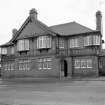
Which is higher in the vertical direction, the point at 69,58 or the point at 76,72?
the point at 69,58

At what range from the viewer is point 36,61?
121 ft

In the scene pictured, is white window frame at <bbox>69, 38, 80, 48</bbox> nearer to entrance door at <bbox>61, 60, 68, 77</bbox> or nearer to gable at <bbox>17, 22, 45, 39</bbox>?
entrance door at <bbox>61, 60, 68, 77</bbox>

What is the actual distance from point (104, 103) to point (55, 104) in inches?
96.6

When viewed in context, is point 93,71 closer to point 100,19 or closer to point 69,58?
point 69,58

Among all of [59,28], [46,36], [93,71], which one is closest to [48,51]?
[46,36]

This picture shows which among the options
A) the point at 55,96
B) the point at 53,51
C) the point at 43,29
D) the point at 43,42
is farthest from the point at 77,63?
the point at 55,96

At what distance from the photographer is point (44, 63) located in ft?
118

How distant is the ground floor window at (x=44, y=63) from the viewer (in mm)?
35231

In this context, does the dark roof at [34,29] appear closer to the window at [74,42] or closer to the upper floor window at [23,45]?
the upper floor window at [23,45]

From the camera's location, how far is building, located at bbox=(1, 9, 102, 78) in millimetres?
32850

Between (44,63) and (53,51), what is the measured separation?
2.87 m

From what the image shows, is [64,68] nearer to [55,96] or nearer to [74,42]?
[74,42]

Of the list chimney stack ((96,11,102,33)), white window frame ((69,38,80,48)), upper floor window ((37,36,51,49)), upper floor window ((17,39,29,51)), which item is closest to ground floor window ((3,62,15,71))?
upper floor window ((17,39,29,51))

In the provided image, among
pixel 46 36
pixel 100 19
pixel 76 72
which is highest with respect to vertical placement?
pixel 100 19
